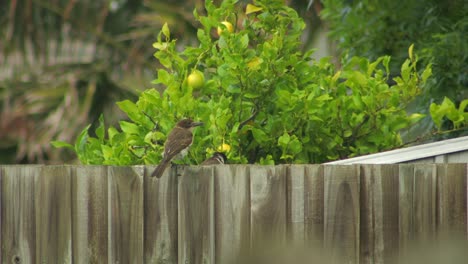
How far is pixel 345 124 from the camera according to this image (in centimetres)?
607

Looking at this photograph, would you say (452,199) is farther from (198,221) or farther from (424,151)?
(198,221)

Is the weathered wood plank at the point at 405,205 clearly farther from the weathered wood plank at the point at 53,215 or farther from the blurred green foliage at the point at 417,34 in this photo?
the blurred green foliage at the point at 417,34

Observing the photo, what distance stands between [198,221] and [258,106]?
1636mm

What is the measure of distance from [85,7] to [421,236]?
11668 millimetres

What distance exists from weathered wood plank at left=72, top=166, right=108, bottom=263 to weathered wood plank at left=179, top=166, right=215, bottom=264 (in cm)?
36

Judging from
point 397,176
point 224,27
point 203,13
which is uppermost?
point 203,13

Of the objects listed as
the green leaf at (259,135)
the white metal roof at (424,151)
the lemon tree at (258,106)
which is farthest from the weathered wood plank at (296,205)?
the green leaf at (259,135)

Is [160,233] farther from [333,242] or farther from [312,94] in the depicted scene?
[312,94]

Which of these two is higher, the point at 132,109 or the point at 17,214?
the point at 132,109

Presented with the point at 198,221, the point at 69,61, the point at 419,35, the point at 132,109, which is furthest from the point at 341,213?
the point at 69,61

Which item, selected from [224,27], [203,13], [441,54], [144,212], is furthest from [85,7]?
[144,212]

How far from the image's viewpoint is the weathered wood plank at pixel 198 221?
452 centimetres

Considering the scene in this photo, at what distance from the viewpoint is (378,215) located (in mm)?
4512

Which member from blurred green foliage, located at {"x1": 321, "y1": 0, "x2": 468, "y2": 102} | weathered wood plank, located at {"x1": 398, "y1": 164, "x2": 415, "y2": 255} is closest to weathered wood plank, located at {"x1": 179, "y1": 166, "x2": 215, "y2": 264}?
weathered wood plank, located at {"x1": 398, "y1": 164, "x2": 415, "y2": 255}
